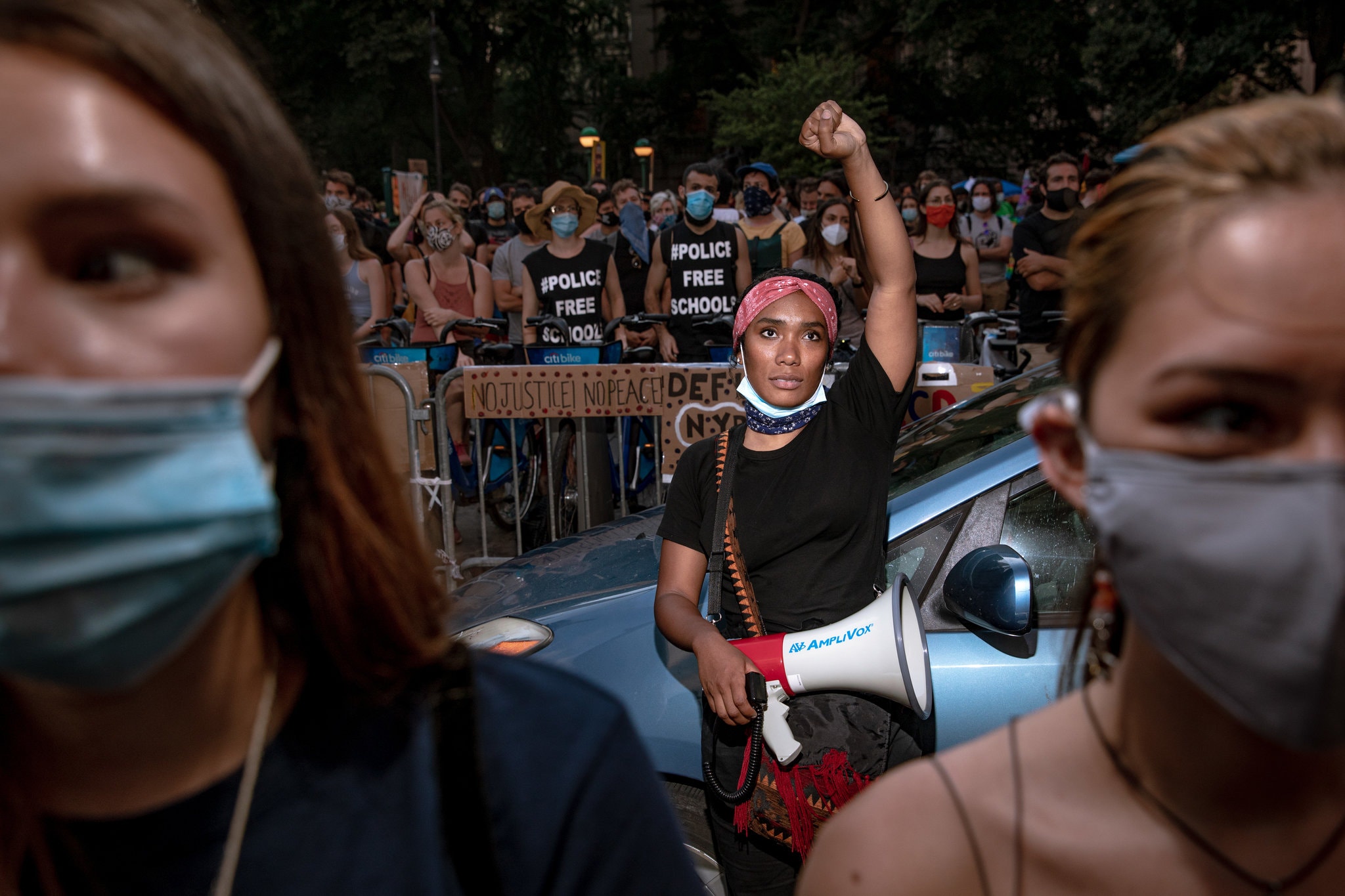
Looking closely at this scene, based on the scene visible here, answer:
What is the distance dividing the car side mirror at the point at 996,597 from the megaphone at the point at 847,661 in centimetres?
19

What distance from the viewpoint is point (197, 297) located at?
3.01 ft

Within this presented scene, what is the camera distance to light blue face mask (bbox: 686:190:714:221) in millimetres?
7469

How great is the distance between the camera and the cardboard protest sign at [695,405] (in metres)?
5.18

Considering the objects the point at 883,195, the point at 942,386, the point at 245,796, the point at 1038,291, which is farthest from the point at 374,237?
the point at 245,796

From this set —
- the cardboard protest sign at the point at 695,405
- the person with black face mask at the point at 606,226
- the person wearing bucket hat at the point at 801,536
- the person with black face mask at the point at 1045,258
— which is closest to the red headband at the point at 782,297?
the person wearing bucket hat at the point at 801,536

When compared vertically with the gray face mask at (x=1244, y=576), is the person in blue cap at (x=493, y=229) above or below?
above

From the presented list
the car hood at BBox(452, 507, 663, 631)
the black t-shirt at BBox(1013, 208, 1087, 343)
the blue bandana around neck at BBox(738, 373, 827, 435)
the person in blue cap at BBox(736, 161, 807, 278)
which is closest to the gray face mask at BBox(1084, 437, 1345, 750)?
the blue bandana around neck at BBox(738, 373, 827, 435)

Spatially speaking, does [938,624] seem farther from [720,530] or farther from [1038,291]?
[1038,291]

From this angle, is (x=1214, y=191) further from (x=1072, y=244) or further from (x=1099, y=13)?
(x=1099, y=13)

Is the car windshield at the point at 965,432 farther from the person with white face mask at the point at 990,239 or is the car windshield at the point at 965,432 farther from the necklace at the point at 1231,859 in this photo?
the person with white face mask at the point at 990,239

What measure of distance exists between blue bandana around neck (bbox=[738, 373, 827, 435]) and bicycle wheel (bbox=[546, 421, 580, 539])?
351cm

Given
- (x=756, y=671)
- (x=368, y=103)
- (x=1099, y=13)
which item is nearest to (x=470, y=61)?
(x=368, y=103)

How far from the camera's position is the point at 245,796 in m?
1.02

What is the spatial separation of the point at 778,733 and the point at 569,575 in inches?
49.1
